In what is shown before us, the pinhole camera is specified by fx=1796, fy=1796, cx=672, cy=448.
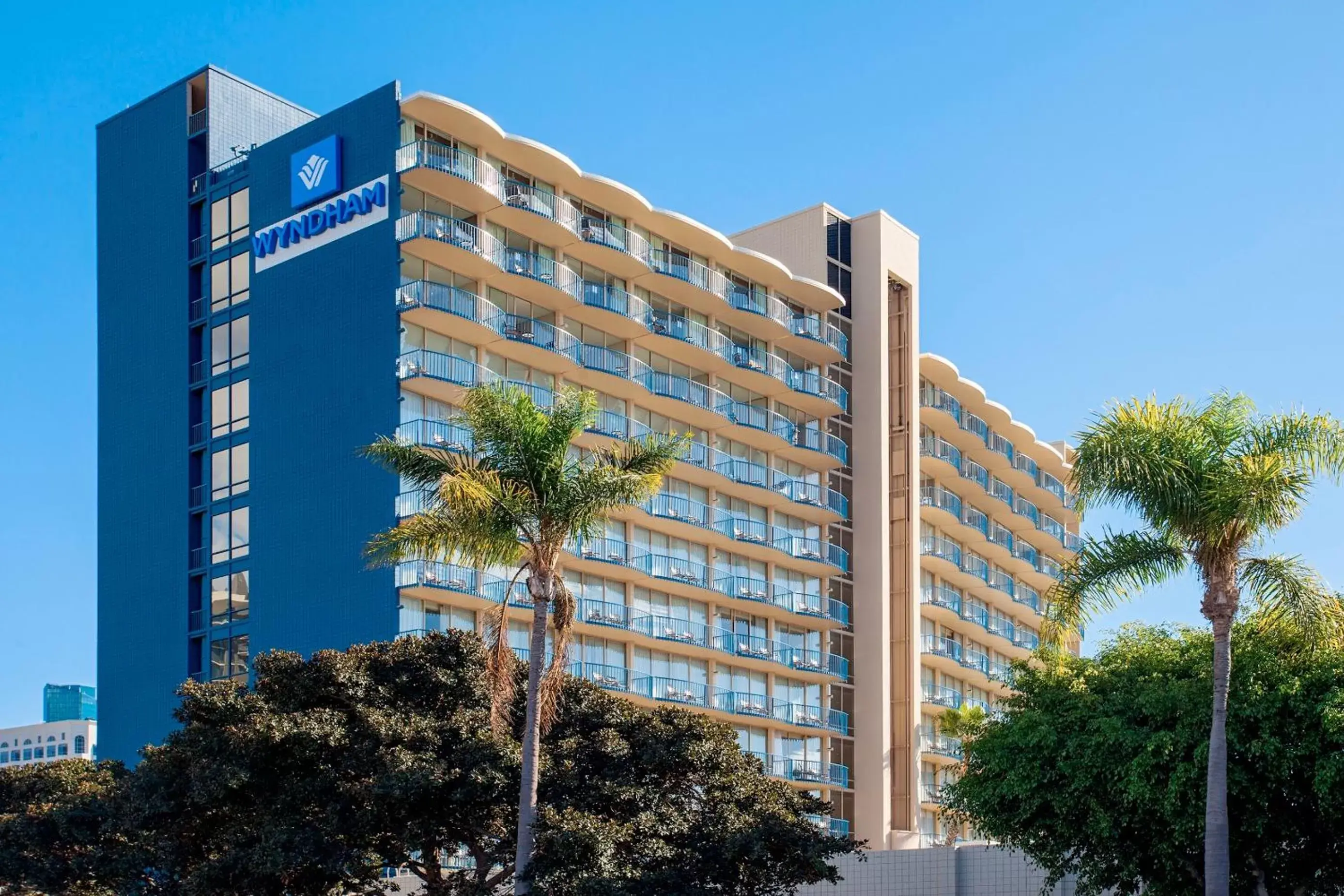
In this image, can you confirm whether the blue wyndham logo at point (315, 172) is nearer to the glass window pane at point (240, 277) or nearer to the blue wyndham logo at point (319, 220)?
the blue wyndham logo at point (319, 220)

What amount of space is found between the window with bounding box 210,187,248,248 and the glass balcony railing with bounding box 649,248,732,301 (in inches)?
619

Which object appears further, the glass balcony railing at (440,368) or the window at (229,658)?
the window at (229,658)

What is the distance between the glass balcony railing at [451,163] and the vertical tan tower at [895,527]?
21.7 m

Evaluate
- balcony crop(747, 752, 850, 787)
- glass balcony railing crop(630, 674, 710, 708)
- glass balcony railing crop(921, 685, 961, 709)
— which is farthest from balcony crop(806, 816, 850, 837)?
glass balcony railing crop(921, 685, 961, 709)

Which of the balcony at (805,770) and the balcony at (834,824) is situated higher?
the balcony at (805,770)

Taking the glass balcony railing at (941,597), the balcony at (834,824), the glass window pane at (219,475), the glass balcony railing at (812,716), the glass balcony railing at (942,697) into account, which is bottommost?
the balcony at (834,824)

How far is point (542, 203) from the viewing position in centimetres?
6606

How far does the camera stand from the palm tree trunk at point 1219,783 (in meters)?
34.3

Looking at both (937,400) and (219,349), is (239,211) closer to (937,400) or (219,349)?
(219,349)

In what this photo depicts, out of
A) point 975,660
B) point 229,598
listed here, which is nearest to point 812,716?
point 975,660

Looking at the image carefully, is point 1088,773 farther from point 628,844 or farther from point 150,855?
point 150,855

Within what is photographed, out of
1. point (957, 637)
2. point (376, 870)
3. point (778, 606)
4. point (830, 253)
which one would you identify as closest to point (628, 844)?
point (376, 870)

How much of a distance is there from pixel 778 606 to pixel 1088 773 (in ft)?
117

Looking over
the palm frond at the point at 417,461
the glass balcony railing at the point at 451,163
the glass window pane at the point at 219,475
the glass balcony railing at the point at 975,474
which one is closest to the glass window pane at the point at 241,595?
the glass window pane at the point at 219,475
